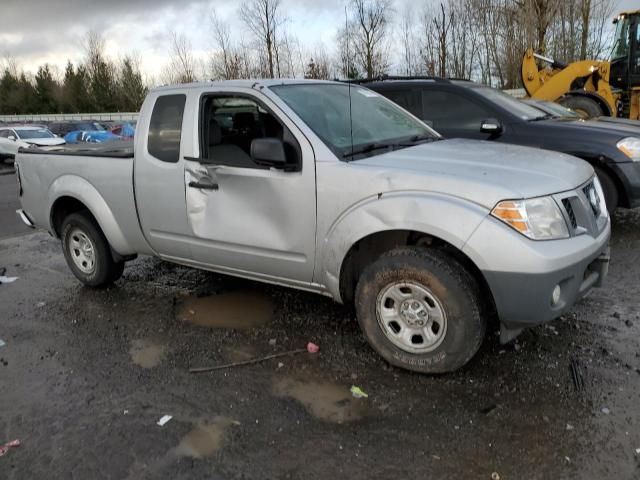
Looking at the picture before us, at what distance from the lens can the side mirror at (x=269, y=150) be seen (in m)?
3.59

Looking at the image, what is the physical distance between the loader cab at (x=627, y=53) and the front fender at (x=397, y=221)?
13273mm

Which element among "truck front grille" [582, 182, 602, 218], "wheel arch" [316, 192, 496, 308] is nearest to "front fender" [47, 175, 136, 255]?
"wheel arch" [316, 192, 496, 308]

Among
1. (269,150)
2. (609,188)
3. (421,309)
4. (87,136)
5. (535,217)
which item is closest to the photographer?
(535,217)

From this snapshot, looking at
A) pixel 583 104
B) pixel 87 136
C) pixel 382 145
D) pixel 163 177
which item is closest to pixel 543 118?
pixel 382 145

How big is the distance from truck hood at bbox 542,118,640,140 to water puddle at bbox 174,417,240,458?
5276 millimetres

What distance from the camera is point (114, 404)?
131 inches

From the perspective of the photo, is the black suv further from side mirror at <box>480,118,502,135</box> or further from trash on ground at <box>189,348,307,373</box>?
trash on ground at <box>189,348,307,373</box>

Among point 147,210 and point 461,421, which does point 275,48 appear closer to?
point 147,210

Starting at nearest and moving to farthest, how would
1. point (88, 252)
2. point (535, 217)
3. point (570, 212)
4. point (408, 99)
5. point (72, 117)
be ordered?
1. point (535, 217)
2. point (570, 212)
3. point (88, 252)
4. point (408, 99)
5. point (72, 117)

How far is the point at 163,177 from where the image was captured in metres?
4.37

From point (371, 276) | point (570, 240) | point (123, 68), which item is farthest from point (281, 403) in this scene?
point (123, 68)

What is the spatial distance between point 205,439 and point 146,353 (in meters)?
1.29

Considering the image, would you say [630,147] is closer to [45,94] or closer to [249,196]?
[249,196]

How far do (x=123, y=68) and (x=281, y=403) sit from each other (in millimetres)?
55995
